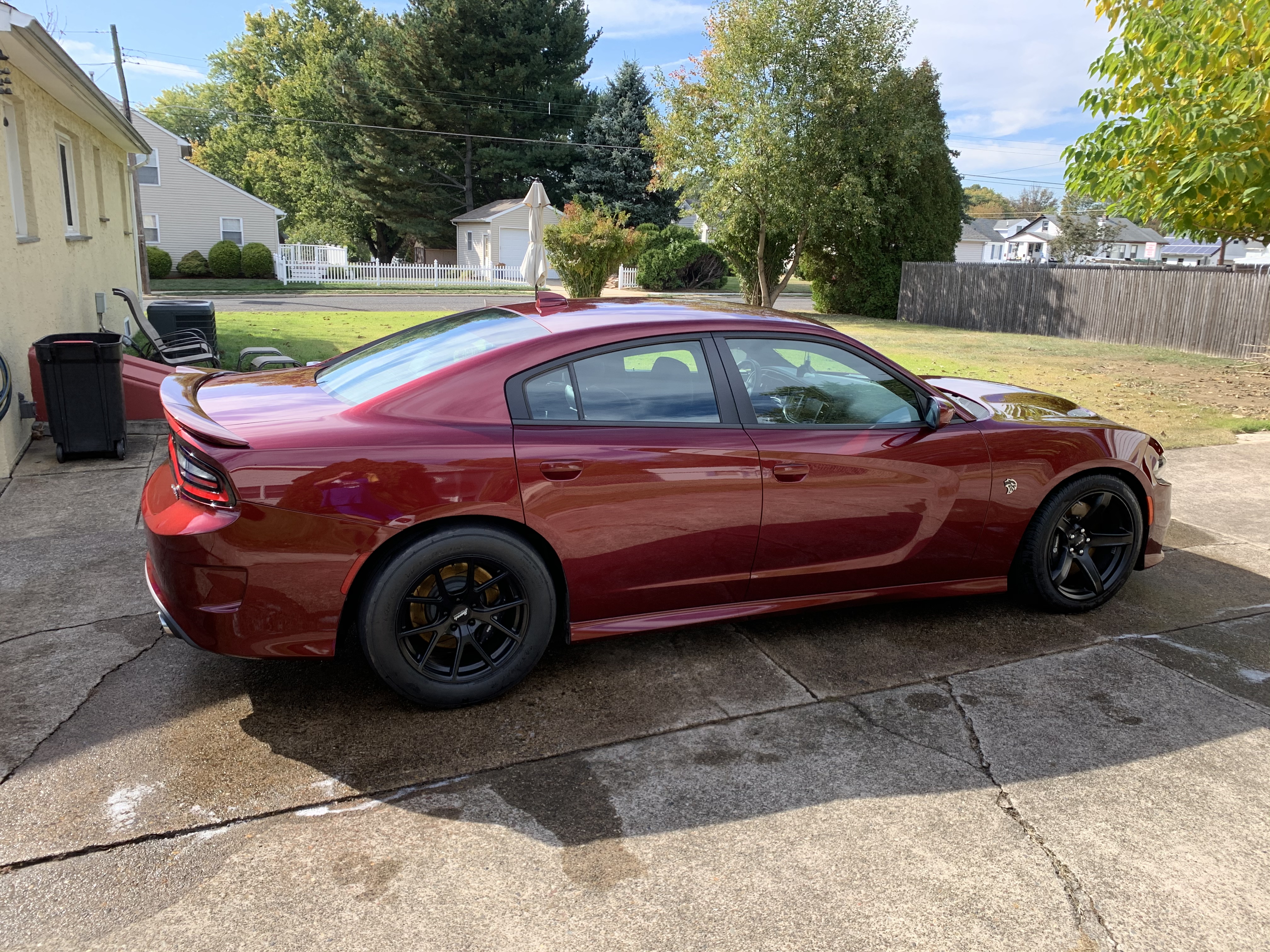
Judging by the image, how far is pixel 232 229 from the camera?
124 ft

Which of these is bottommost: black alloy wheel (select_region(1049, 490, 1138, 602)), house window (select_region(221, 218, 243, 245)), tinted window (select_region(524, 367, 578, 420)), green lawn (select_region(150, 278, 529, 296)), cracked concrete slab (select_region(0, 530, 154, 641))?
cracked concrete slab (select_region(0, 530, 154, 641))

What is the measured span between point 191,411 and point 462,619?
128 cm

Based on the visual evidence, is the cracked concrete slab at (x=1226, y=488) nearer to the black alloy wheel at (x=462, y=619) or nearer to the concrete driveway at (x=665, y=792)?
the concrete driveway at (x=665, y=792)

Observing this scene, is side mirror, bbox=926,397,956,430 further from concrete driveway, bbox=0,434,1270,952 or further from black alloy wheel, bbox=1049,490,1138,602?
concrete driveway, bbox=0,434,1270,952

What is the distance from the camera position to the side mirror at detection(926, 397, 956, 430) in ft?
13.3

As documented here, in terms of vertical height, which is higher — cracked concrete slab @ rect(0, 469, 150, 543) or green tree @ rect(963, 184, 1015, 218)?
green tree @ rect(963, 184, 1015, 218)

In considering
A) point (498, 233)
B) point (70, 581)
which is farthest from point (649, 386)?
point (498, 233)

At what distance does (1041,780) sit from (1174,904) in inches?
24.2

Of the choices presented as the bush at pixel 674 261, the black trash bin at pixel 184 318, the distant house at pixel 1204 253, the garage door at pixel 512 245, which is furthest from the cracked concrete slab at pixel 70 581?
the distant house at pixel 1204 253

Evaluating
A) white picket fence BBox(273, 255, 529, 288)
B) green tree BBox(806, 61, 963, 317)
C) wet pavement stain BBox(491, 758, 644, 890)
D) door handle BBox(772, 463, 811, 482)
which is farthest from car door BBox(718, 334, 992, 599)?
white picket fence BBox(273, 255, 529, 288)

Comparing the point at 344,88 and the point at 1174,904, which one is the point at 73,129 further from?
the point at 344,88

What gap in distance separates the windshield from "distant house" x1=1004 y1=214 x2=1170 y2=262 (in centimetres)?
7256

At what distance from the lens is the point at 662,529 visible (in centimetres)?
360

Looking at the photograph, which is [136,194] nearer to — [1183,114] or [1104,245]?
[1183,114]
